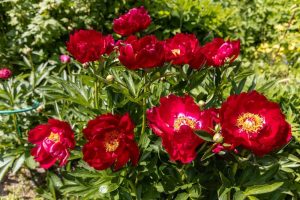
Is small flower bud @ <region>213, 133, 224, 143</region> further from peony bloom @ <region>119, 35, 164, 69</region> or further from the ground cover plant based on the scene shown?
peony bloom @ <region>119, 35, 164, 69</region>

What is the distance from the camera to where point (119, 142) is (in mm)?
1040

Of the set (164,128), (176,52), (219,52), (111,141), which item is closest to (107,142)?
(111,141)

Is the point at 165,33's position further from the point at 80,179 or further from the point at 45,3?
the point at 80,179

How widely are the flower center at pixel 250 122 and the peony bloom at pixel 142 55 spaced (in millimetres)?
287

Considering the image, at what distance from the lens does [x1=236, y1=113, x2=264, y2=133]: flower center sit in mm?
978

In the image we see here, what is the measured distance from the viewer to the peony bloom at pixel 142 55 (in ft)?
3.54

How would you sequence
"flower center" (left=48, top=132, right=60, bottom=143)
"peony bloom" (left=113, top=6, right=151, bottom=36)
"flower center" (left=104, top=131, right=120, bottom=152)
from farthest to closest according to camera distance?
"peony bloom" (left=113, top=6, right=151, bottom=36), "flower center" (left=48, top=132, right=60, bottom=143), "flower center" (left=104, top=131, right=120, bottom=152)

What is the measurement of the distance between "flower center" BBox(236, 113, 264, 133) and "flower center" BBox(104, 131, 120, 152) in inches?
12.9

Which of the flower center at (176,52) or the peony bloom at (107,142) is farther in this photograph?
the flower center at (176,52)

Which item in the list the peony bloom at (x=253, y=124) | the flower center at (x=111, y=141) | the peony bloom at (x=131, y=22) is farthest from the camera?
the peony bloom at (x=131, y=22)

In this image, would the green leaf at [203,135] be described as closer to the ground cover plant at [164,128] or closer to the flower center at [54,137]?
the ground cover plant at [164,128]

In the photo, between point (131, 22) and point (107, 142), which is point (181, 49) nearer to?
point (131, 22)

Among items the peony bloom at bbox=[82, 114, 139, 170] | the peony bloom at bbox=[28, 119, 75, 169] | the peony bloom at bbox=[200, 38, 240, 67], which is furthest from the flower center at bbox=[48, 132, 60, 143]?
the peony bloom at bbox=[200, 38, 240, 67]

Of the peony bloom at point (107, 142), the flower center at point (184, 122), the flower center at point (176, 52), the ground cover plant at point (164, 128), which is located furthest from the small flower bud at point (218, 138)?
the flower center at point (176, 52)
